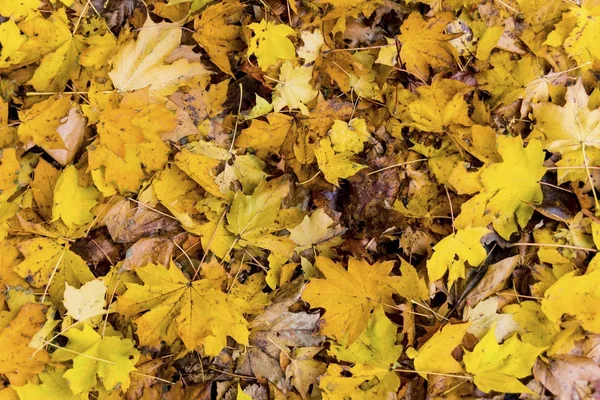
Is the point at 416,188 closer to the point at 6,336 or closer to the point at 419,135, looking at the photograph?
the point at 419,135

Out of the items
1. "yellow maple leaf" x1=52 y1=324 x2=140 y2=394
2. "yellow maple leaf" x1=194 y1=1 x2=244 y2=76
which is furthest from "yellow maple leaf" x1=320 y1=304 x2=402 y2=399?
"yellow maple leaf" x1=194 y1=1 x2=244 y2=76

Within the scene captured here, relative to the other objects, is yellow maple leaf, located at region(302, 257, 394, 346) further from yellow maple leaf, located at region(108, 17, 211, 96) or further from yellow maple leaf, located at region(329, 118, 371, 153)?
yellow maple leaf, located at region(108, 17, 211, 96)

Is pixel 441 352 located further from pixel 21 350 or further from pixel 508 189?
pixel 21 350

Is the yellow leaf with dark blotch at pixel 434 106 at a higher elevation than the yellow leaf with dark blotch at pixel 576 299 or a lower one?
higher

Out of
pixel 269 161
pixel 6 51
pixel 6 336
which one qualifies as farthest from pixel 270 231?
pixel 6 51

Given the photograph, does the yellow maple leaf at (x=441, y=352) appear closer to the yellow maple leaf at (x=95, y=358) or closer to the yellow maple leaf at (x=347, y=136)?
the yellow maple leaf at (x=347, y=136)

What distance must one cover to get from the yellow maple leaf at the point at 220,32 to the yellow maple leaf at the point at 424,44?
0.57 m

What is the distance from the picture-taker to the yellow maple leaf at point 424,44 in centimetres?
173

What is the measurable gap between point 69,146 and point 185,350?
0.77 metres

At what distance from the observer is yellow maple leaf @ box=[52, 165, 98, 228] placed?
163 centimetres

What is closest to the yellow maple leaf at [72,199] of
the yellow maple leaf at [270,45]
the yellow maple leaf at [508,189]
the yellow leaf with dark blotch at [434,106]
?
the yellow maple leaf at [270,45]

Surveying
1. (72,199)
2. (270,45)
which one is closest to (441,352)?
(270,45)

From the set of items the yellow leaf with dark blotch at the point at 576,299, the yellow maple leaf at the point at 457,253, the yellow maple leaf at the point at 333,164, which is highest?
the yellow maple leaf at the point at 333,164

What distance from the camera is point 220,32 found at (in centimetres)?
175
